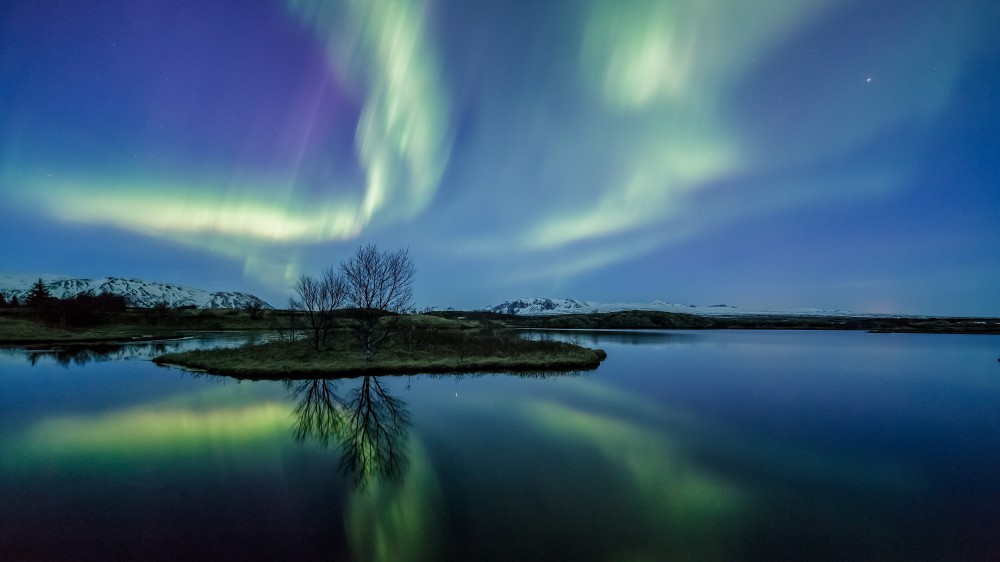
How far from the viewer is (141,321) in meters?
96.7

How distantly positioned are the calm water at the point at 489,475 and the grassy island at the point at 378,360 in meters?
6.87

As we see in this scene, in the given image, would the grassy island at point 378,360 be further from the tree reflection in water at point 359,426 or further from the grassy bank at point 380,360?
the tree reflection in water at point 359,426

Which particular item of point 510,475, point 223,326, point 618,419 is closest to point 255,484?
point 510,475

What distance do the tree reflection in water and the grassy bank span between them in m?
6.35

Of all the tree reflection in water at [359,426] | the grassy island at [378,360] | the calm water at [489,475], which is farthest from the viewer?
the grassy island at [378,360]

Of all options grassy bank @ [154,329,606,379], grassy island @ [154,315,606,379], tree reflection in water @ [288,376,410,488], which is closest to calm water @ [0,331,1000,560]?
tree reflection in water @ [288,376,410,488]

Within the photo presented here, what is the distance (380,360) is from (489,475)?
25251 millimetres

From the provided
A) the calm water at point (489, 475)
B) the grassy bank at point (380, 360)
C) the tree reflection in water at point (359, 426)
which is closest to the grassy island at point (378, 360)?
the grassy bank at point (380, 360)

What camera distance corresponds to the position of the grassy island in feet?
101

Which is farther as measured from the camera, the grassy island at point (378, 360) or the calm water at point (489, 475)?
the grassy island at point (378, 360)

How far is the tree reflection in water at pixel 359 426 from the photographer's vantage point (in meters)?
12.1

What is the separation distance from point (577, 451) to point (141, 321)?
121 metres

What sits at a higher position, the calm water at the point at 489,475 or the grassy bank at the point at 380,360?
the grassy bank at the point at 380,360

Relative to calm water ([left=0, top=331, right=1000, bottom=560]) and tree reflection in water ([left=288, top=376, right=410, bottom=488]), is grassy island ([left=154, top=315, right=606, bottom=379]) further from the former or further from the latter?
calm water ([left=0, top=331, right=1000, bottom=560])
